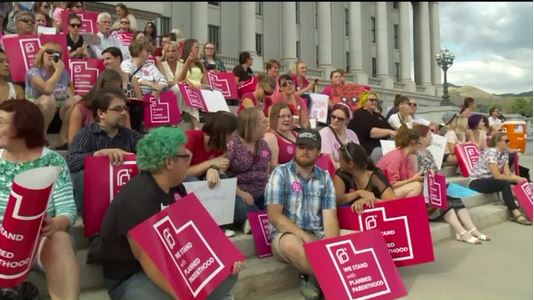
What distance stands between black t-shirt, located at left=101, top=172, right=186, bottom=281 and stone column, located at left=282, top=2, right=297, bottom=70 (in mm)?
31931

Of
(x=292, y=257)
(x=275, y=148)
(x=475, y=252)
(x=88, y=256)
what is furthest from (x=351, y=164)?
(x=88, y=256)

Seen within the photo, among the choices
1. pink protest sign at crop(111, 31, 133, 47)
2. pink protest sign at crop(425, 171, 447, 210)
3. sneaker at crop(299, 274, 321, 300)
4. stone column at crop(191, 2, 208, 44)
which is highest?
stone column at crop(191, 2, 208, 44)

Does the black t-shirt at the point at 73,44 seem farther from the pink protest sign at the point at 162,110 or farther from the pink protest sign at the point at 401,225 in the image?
the pink protest sign at the point at 401,225

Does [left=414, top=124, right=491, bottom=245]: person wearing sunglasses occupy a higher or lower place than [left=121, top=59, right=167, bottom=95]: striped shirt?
lower

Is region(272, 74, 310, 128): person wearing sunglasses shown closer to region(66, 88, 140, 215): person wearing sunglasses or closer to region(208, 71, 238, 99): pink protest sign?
region(208, 71, 238, 99): pink protest sign

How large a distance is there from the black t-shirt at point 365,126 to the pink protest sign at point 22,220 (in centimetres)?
528

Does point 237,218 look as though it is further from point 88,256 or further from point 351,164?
point 88,256

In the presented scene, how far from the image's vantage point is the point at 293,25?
34.9m

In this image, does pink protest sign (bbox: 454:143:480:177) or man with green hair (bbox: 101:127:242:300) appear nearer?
man with green hair (bbox: 101:127:242:300)

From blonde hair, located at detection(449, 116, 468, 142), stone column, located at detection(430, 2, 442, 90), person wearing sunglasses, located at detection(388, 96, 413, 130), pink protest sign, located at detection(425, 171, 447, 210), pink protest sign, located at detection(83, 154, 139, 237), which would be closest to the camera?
pink protest sign, located at detection(83, 154, 139, 237)

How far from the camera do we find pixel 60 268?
273 centimetres

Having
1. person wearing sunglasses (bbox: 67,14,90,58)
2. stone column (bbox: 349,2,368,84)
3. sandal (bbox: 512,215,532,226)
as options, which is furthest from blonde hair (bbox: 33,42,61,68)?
stone column (bbox: 349,2,368,84)

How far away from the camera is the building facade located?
30.7 m

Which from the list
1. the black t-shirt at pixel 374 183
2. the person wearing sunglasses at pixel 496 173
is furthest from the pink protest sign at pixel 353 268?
the person wearing sunglasses at pixel 496 173
